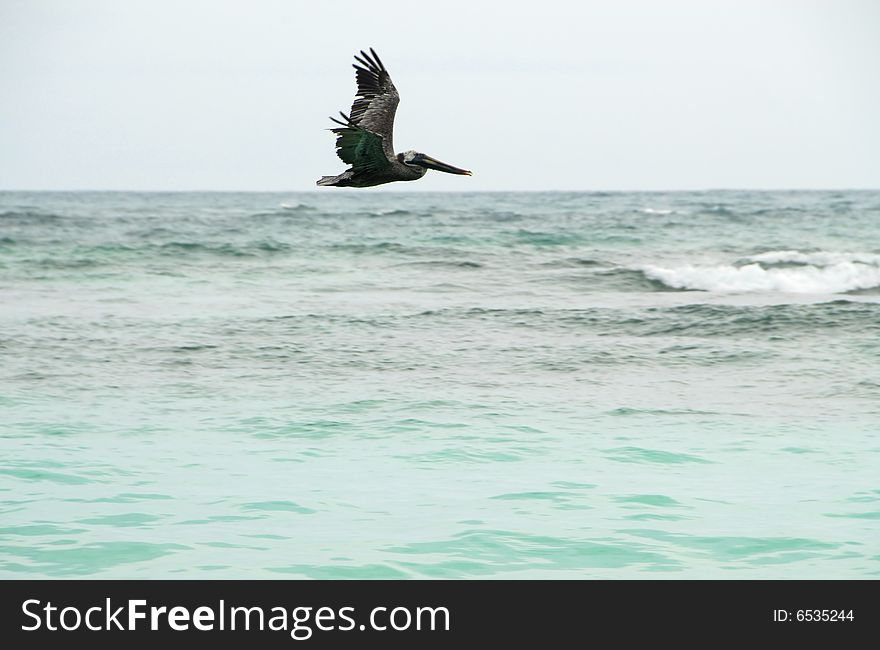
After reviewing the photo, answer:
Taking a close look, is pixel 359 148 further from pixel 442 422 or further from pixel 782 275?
pixel 782 275

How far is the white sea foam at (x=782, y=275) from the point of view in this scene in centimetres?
2448

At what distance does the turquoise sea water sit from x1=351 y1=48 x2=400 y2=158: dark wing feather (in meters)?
3.14

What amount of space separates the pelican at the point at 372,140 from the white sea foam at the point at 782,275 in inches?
682

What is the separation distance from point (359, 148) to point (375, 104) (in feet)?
1.14

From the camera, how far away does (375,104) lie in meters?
8.02

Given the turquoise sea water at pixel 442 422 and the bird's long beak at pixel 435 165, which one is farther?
the turquoise sea water at pixel 442 422

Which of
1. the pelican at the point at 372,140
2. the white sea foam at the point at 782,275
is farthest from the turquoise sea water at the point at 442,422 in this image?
the pelican at the point at 372,140

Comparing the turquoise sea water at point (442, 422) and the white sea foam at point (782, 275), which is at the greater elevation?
the white sea foam at point (782, 275)

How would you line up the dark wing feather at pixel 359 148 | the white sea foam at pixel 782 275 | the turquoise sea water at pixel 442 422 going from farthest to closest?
the white sea foam at pixel 782 275, the turquoise sea water at pixel 442 422, the dark wing feather at pixel 359 148

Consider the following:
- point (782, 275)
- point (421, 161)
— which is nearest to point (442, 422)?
point (421, 161)

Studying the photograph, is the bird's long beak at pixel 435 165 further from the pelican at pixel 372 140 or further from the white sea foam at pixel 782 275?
the white sea foam at pixel 782 275

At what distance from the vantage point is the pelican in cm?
792

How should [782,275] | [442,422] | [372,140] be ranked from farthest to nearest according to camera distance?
[782,275] < [442,422] < [372,140]
